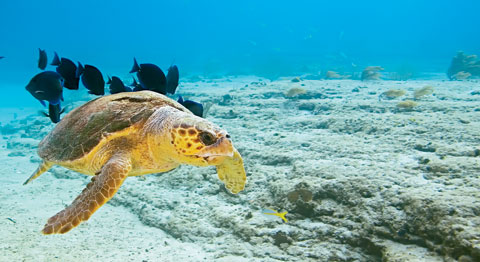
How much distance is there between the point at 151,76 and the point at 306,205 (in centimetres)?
266

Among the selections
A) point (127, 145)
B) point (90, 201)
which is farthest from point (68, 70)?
point (90, 201)

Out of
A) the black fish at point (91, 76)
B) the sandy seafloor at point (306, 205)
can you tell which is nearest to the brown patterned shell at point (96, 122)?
the black fish at point (91, 76)

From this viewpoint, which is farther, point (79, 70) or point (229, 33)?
point (229, 33)

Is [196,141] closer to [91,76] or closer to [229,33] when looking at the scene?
[91,76]

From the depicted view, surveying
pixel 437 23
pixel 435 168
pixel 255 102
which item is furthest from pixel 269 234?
pixel 437 23

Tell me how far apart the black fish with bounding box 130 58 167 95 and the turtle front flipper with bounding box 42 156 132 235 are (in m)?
1.61

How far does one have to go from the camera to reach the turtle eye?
200cm

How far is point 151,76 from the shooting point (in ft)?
11.3

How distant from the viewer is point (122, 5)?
107 m

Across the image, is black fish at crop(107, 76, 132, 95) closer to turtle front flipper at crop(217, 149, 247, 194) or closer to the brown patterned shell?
the brown patterned shell

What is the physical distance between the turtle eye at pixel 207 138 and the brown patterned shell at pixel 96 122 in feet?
2.89

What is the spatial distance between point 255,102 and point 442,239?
8.39 m

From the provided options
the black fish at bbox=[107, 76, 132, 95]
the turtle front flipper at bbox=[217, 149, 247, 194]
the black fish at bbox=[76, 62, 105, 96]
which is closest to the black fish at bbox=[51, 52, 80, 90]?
the black fish at bbox=[76, 62, 105, 96]

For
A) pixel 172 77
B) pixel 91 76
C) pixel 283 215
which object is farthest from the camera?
pixel 172 77
